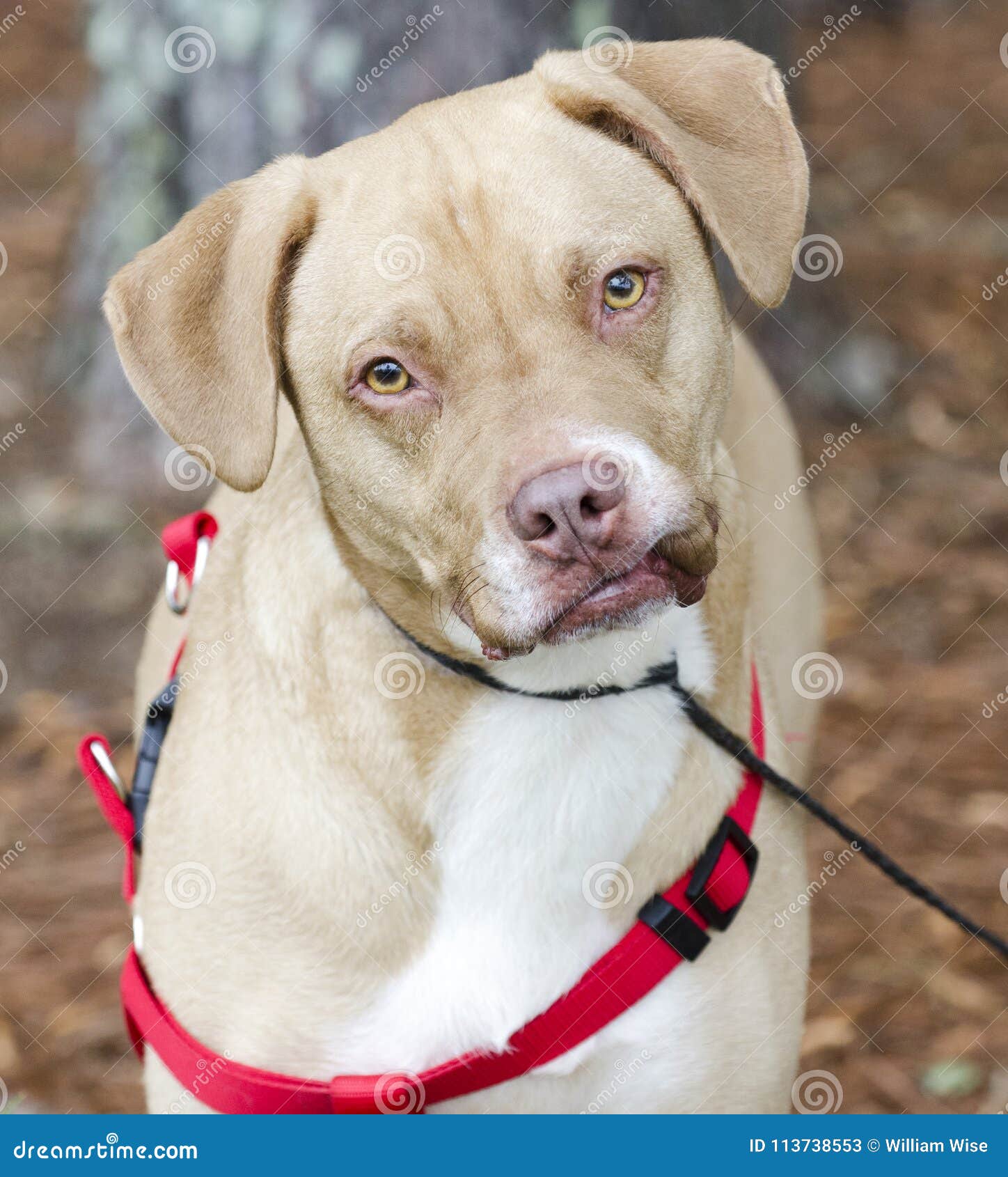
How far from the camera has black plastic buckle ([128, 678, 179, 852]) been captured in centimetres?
321

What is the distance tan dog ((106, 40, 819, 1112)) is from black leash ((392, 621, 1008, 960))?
3cm

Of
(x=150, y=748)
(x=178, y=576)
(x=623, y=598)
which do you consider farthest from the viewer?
(x=178, y=576)

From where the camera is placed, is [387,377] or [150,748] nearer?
[387,377]

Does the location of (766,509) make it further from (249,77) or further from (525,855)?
(249,77)

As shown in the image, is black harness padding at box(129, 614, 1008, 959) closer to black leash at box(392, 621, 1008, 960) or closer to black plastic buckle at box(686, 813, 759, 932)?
black leash at box(392, 621, 1008, 960)

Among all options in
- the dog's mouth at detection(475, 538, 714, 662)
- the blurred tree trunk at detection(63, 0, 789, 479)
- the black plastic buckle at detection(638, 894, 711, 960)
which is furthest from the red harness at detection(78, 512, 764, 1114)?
the blurred tree trunk at detection(63, 0, 789, 479)

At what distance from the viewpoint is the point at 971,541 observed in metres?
6.04

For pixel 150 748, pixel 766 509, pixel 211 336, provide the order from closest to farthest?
pixel 211 336 → pixel 150 748 → pixel 766 509

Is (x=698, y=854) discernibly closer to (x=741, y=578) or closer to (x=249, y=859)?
(x=741, y=578)

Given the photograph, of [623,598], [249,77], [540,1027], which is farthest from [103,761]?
[249,77]

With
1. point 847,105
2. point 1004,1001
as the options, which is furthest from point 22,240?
point 1004,1001

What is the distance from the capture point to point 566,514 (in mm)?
2248

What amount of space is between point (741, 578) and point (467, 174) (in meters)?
1.08

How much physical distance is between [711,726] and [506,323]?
0.99 m
